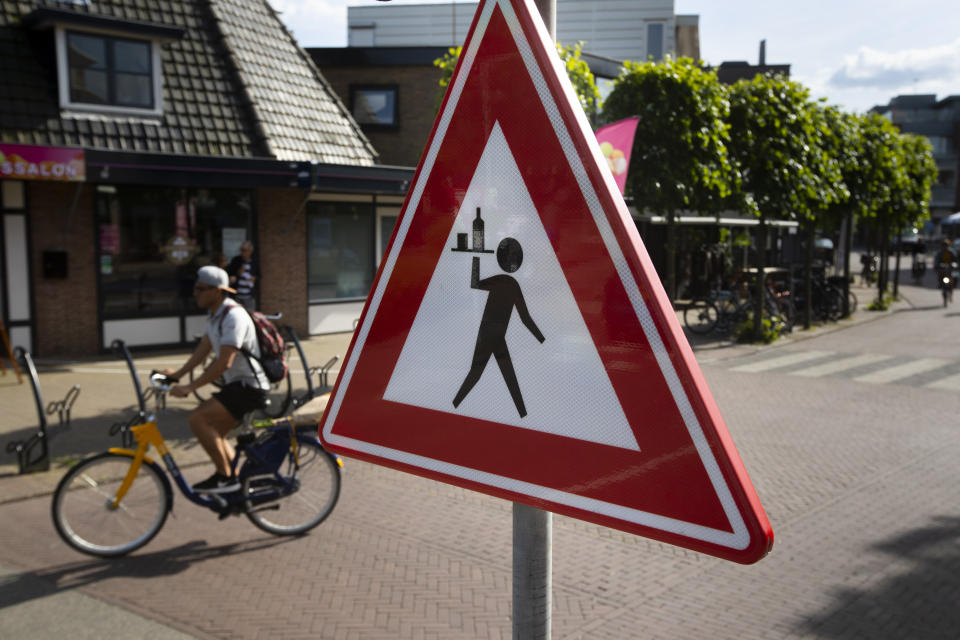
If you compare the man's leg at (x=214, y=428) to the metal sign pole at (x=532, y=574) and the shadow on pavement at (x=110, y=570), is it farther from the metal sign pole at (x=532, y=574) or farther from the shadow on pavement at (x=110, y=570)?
the metal sign pole at (x=532, y=574)

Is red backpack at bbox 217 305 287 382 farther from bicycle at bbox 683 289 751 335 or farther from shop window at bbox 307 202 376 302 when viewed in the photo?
bicycle at bbox 683 289 751 335

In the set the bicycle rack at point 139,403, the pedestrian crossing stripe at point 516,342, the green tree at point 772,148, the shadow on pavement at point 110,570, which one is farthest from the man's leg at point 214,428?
the green tree at point 772,148

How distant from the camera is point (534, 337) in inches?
61.1

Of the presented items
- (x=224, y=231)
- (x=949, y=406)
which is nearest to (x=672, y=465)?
(x=949, y=406)

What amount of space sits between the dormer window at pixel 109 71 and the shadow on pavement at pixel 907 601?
41.6 ft

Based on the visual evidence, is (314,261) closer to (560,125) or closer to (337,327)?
(337,327)

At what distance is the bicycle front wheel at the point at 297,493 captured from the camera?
219 inches

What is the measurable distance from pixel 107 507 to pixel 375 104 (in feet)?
57.7

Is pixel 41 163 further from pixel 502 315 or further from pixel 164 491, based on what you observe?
pixel 502 315

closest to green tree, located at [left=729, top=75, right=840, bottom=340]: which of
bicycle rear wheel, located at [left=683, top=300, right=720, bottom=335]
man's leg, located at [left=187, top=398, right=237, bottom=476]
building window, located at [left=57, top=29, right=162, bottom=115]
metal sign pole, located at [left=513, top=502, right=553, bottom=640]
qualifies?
bicycle rear wheel, located at [left=683, top=300, right=720, bottom=335]

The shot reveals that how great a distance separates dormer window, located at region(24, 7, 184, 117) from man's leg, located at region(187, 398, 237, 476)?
961cm

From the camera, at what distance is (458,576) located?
5062 millimetres

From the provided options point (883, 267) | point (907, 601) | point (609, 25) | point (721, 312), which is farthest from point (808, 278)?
point (609, 25)

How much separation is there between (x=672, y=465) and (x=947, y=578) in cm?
466
